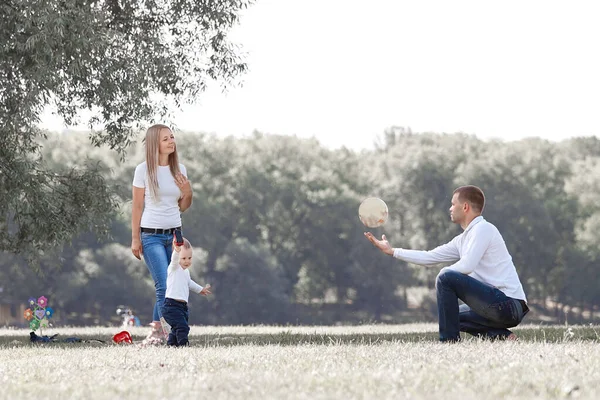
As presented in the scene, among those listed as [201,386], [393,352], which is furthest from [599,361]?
[201,386]

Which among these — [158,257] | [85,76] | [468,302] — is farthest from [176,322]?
[85,76]

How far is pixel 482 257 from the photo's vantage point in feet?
31.1

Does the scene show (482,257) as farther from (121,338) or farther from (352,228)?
(352,228)

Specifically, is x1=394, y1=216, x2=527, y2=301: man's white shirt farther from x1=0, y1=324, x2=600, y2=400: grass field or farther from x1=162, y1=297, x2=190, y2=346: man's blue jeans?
x1=162, y1=297, x2=190, y2=346: man's blue jeans

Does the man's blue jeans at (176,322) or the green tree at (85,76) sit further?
the green tree at (85,76)

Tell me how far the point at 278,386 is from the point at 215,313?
5405cm

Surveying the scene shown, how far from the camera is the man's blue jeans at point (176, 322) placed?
10.1 metres

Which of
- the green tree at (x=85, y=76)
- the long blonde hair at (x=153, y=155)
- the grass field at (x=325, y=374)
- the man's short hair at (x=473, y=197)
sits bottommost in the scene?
the grass field at (x=325, y=374)

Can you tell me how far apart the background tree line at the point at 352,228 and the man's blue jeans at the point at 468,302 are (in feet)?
163

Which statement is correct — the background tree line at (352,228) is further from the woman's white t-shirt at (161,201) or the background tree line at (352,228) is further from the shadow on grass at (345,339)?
the woman's white t-shirt at (161,201)

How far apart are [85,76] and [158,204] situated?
22.4 feet

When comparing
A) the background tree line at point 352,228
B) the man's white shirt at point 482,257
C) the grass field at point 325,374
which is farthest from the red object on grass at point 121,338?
the background tree line at point 352,228

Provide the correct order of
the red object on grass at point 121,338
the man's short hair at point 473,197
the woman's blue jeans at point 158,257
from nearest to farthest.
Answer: the man's short hair at point 473,197 < the woman's blue jeans at point 158,257 < the red object on grass at point 121,338

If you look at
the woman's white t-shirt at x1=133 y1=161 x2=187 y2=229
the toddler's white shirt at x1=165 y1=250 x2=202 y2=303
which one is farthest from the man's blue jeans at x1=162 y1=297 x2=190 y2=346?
the woman's white t-shirt at x1=133 y1=161 x2=187 y2=229
